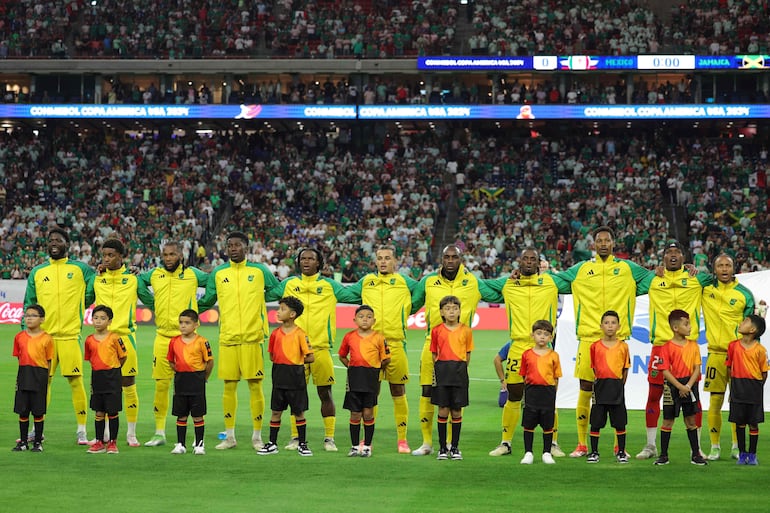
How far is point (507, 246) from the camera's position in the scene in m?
38.0

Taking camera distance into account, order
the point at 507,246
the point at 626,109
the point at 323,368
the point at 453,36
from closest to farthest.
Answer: the point at 323,368 < the point at 507,246 < the point at 626,109 < the point at 453,36

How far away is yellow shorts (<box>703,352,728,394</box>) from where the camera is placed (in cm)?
1188

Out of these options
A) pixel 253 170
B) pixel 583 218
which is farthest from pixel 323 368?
pixel 253 170

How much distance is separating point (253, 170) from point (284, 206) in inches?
166

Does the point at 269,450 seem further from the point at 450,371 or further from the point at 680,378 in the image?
the point at 680,378

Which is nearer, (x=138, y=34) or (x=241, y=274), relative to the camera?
(x=241, y=274)

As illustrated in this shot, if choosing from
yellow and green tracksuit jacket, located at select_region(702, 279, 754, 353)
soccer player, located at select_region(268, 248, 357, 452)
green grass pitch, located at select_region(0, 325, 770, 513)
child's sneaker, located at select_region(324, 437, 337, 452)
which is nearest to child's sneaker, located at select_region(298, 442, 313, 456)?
green grass pitch, located at select_region(0, 325, 770, 513)

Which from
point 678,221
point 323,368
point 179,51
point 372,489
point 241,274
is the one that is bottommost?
point 372,489

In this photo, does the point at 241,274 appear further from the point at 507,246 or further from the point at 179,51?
the point at 179,51

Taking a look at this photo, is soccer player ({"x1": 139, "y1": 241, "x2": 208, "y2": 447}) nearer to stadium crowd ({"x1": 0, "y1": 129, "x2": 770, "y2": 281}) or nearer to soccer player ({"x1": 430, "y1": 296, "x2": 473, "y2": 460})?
soccer player ({"x1": 430, "y1": 296, "x2": 473, "y2": 460})

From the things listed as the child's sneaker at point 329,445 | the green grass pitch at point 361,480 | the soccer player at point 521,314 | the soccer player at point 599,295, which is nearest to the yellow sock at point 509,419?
the soccer player at point 521,314

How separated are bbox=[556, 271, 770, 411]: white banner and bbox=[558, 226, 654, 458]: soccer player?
11.8 ft

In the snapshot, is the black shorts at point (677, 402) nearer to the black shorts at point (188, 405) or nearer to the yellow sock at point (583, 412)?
the yellow sock at point (583, 412)

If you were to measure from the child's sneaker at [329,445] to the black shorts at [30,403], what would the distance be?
3181mm
